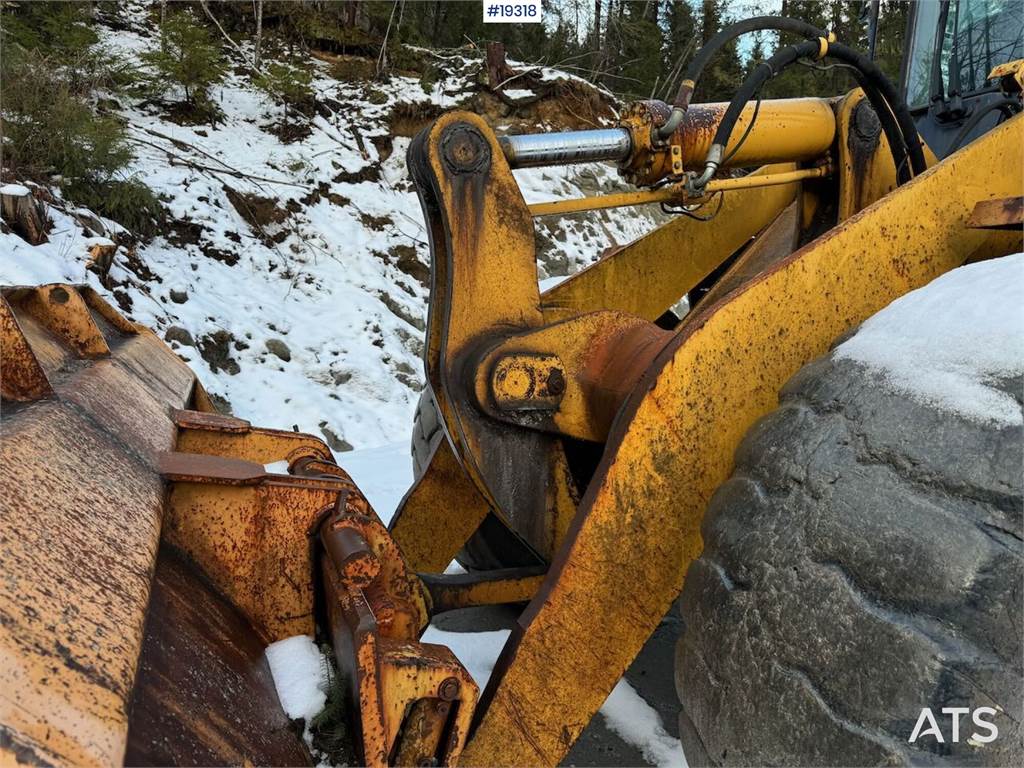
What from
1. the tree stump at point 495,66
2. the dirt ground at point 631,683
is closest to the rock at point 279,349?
the dirt ground at point 631,683

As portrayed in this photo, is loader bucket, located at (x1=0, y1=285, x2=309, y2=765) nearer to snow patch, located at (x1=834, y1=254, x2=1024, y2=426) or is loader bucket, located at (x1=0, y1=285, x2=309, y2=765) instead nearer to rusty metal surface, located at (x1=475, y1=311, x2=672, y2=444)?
rusty metal surface, located at (x1=475, y1=311, x2=672, y2=444)

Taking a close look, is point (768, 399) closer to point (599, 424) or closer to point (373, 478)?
point (599, 424)

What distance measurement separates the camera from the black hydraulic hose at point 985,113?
2.52m

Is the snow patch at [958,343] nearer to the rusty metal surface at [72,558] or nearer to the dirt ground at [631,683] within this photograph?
the rusty metal surface at [72,558]

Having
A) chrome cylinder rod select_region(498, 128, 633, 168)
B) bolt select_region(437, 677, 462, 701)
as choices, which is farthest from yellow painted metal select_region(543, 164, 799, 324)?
bolt select_region(437, 677, 462, 701)

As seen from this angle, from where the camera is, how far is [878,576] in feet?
3.62

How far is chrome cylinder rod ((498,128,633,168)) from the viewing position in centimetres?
196

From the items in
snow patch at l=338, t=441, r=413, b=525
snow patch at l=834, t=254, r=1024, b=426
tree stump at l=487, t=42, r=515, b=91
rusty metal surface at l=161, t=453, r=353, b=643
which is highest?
tree stump at l=487, t=42, r=515, b=91

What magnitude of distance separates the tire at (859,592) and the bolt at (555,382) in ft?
1.70

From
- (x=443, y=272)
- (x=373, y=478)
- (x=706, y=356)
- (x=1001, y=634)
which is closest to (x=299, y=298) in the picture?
(x=373, y=478)

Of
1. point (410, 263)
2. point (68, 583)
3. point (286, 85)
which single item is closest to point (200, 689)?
point (68, 583)

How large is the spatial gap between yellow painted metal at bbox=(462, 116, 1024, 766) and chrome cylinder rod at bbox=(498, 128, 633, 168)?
0.70m

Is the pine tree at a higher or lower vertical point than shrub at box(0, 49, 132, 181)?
higher

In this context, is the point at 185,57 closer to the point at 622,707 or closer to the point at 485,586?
the point at 485,586
